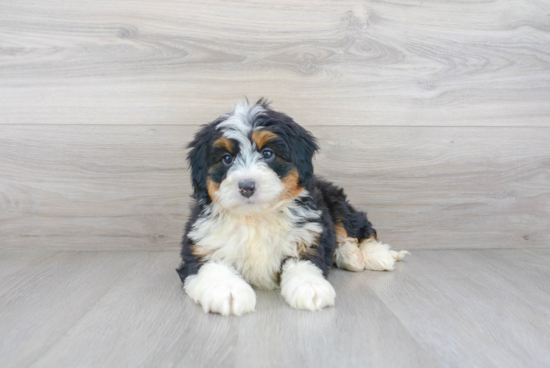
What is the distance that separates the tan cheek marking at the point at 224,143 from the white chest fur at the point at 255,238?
29cm

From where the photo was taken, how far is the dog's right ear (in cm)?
179

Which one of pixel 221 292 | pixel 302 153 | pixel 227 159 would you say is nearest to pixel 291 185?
pixel 302 153

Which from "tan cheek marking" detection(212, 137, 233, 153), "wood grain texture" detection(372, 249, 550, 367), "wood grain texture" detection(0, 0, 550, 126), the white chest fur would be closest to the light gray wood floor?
"wood grain texture" detection(372, 249, 550, 367)

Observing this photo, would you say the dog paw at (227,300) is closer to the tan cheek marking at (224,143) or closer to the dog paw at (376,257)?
the tan cheek marking at (224,143)

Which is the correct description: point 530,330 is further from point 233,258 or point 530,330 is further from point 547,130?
point 547,130

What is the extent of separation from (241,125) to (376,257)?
106 centimetres

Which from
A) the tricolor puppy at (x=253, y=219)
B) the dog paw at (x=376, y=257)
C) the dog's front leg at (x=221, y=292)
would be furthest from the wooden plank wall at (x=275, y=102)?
the dog's front leg at (x=221, y=292)

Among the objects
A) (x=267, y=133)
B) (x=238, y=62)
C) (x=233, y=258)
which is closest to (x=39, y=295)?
(x=233, y=258)

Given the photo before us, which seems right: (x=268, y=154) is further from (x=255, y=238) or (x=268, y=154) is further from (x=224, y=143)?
(x=255, y=238)

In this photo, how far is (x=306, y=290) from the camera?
162 centimetres

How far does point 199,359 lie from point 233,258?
0.61 meters

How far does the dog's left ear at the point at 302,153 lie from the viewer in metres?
1.81

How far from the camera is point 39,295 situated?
6.09ft

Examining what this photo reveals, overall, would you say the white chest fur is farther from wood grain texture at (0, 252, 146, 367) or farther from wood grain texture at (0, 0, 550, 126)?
wood grain texture at (0, 0, 550, 126)
